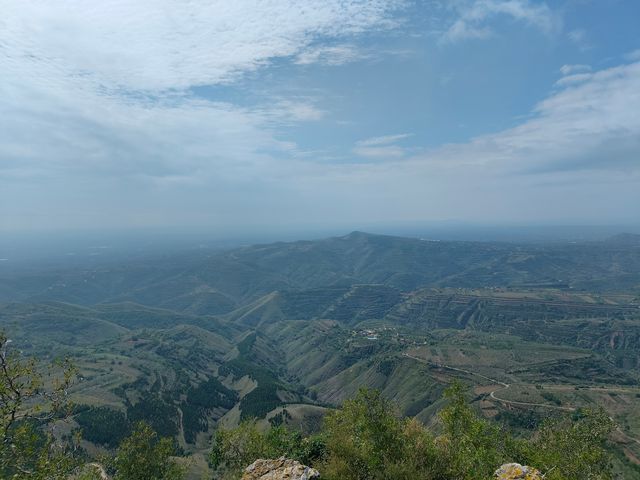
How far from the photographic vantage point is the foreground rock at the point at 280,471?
3108 cm

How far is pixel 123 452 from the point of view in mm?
50156

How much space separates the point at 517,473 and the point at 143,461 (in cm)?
4618

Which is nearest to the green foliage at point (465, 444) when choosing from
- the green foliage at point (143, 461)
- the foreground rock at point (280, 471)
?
the foreground rock at point (280, 471)

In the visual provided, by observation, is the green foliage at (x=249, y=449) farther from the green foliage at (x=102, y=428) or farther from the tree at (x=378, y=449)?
the green foliage at (x=102, y=428)

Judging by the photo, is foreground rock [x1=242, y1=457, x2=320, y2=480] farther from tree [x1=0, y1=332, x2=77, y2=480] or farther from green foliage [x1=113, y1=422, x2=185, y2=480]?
green foliage [x1=113, y1=422, x2=185, y2=480]

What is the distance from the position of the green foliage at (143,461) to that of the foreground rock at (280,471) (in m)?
22.7

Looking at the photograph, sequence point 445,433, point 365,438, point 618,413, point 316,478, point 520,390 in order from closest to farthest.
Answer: point 316,478
point 365,438
point 445,433
point 618,413
point 520,390

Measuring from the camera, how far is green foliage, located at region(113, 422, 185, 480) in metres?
49.7

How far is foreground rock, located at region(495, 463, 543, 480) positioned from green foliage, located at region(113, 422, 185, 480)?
4144 cm

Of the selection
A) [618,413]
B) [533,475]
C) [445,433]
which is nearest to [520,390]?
[618,413]

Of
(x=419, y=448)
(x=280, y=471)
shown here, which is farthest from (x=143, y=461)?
(x=419, y=448)

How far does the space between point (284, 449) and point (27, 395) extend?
4303 cm

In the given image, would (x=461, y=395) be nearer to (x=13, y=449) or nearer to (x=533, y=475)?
(x=533, y=475)

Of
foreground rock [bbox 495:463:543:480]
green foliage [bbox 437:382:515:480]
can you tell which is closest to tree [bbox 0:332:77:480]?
green foliage [bbox 437:382:515:480]
